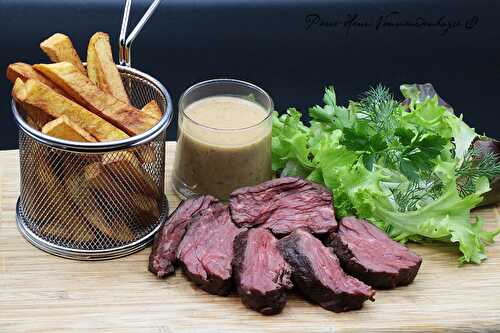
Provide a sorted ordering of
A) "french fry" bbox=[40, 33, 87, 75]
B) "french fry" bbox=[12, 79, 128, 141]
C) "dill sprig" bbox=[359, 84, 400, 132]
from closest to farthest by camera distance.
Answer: "french fry" bbox=[12, 79, 128, 141] → "french fry" bbox=[40, 33, 87, 75] → "dill sprig" bbox=[359, 84, 400, 132]

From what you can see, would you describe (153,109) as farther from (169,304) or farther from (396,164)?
(396,164)

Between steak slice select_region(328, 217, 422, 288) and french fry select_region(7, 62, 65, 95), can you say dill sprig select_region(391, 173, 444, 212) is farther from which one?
french fry select_region(7, 62, 65, 95)

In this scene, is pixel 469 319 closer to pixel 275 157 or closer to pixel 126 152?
pixel 275 157

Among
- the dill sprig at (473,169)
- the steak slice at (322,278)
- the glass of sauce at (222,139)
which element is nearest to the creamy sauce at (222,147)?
the glass of sauce at (222,139)

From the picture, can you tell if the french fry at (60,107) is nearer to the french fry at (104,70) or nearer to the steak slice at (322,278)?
Answer: the french fry at (104,70)

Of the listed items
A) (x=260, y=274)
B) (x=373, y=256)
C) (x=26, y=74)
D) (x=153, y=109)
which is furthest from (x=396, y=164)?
(x=26, y=74)

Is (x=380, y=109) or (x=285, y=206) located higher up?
(x=380, y=109)

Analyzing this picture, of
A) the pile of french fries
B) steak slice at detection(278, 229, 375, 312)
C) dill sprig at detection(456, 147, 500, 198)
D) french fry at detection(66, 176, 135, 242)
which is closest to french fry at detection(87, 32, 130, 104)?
the pile of french fries
